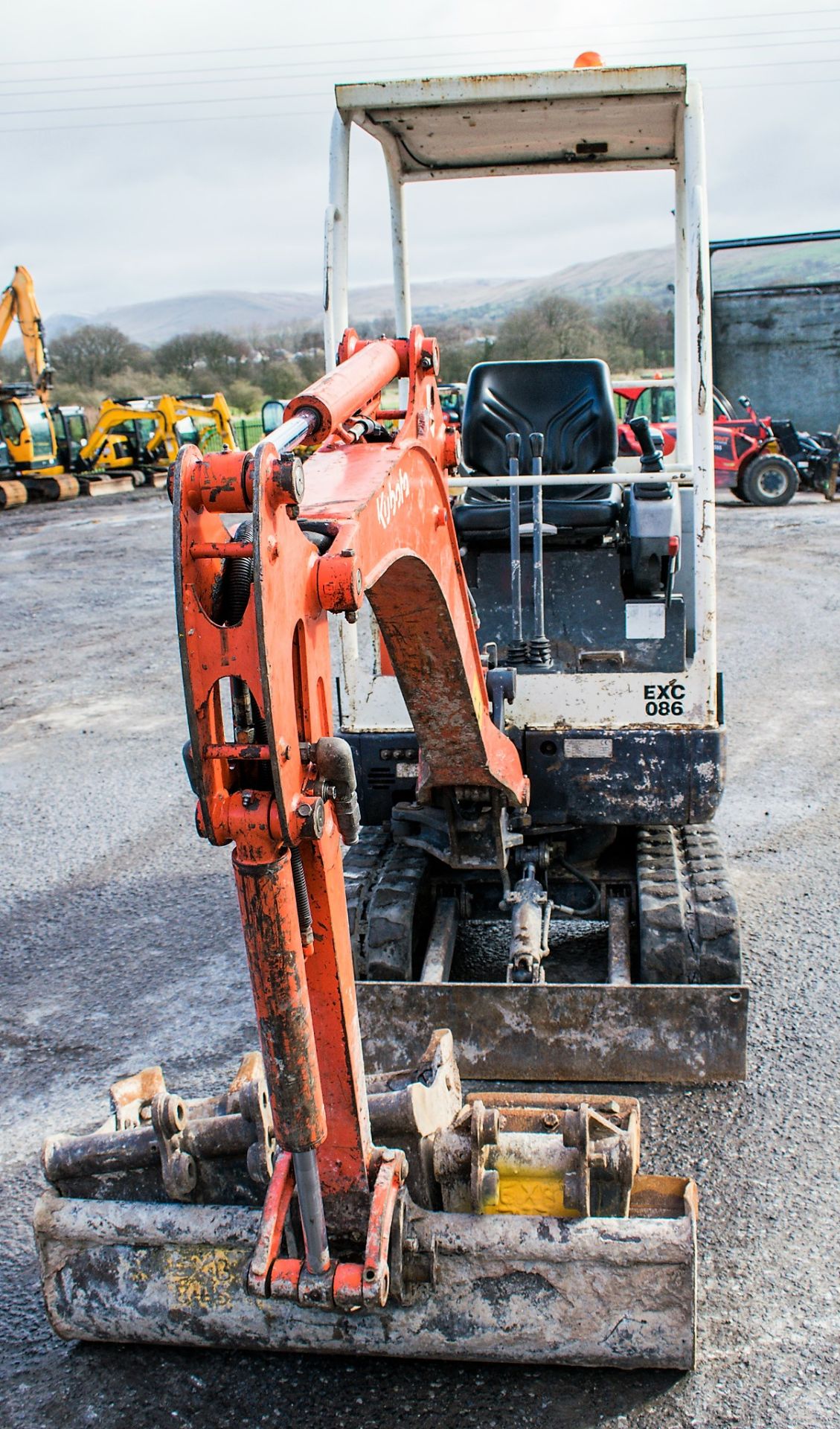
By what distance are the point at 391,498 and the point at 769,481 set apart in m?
16.0

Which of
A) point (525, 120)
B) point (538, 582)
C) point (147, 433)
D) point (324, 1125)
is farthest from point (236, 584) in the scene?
point (147, 433)

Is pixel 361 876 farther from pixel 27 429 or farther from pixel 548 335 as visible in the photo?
pixel 548 335

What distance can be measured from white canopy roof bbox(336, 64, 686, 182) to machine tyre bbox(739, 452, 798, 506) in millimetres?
12928

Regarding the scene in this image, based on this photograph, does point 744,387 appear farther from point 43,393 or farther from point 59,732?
point 59,732

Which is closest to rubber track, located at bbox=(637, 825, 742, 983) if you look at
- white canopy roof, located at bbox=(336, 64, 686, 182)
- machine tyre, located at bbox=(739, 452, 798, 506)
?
white canopy roof, located at bbox=(336, 64, 686, 182)

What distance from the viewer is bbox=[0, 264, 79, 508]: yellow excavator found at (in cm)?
2409

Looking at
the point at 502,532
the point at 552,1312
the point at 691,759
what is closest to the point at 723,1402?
the point at 552,1312

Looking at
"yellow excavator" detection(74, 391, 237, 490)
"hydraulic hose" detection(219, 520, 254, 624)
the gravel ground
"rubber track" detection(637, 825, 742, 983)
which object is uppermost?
"hydraulic hose" detection(219, 520, 254, 624)

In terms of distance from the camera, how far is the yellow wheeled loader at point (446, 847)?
2.33 metres

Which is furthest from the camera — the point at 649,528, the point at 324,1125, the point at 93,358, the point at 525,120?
the point at 93,358

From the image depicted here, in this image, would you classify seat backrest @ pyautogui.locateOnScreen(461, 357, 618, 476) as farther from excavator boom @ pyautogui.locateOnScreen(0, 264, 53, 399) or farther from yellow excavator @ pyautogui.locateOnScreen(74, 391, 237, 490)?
excavator boom @ pyautogui.locateOnScreen(0, 264, 53, 399)

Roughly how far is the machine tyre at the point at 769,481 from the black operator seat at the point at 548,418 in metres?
12.8

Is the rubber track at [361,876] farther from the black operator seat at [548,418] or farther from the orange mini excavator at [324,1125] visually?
the black operator seat at [548,418]

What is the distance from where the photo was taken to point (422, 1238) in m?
2.93
